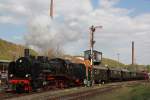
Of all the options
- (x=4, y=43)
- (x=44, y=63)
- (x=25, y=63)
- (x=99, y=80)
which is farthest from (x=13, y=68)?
(x=4, y=43)

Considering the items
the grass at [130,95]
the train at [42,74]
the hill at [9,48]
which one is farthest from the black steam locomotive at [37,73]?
the hill at [9,48]

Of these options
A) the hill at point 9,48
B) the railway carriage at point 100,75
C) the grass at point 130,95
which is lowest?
the grass at point 130,95

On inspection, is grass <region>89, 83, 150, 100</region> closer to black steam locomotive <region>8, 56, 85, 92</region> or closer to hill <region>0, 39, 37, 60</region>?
black steam locomotive <region>8, 56, 85, 92</region>

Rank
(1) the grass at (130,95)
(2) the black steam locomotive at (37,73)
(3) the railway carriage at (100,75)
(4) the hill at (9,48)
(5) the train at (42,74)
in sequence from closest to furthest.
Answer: (1) the grass at (130,95)
(2) the black steam locomotive at (37,73)
(5) the train at (42,74)
(3) the railway carriage at (100,75)
(4) the hill at (9,48)

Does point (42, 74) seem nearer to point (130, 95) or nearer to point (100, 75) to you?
point (130, 95)

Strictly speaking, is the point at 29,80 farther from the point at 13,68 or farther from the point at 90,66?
the point at 90,66

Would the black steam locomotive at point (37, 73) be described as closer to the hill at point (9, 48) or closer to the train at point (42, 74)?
the train at point (42, 74)

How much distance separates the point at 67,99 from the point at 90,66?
29413 millimetres

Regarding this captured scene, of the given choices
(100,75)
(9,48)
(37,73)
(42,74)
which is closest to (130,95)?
(37,73)

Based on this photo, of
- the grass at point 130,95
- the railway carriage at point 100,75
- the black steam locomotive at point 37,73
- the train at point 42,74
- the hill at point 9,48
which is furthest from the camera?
the hill at point 9,48

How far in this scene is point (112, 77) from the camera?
74.7m

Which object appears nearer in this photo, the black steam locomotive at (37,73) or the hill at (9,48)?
the black steam locomotive at (37,73)

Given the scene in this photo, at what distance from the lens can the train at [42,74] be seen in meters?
36.2

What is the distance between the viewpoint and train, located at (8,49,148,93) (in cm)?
3619
